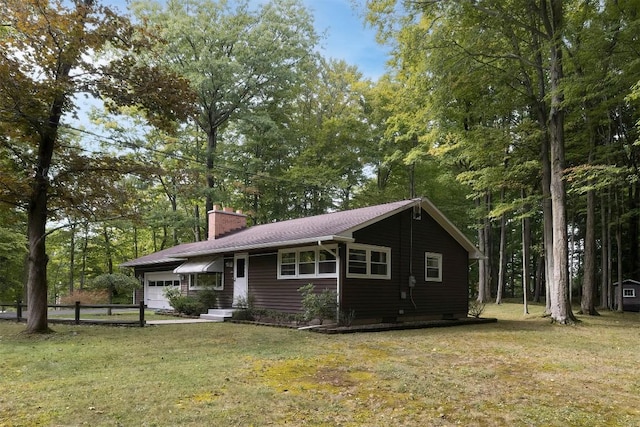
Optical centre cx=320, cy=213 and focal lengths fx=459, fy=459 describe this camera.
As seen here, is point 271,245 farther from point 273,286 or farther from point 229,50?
point 229,50

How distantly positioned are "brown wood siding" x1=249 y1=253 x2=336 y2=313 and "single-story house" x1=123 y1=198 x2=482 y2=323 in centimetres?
3

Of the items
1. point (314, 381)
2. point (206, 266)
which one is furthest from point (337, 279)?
point (314, 381)

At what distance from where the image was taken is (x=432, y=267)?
16812 millimetres

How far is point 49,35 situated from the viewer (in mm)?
10383

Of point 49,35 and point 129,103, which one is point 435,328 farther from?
point 49,35

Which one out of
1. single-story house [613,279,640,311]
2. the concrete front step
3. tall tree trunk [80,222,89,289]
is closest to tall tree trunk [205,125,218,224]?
the concrete front step

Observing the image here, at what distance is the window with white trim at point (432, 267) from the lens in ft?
54.1

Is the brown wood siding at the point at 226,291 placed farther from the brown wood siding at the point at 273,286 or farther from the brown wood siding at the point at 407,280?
the brown wood siding at the point at 407,280

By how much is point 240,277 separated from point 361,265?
17.6ft

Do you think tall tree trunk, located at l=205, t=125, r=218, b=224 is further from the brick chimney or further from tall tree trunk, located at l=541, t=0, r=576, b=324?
tall tree trunk, located at l=541, t=0, r=576, b=324

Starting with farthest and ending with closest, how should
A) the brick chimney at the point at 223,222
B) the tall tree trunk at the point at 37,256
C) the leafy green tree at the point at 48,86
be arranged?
the brick chimney at the point at 223,222, the tall tree trunk at the point at 37,256, the leafy green tree at the point at 48,86

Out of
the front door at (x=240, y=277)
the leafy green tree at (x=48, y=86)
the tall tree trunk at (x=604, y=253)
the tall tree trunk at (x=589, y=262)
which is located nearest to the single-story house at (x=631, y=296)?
the tall tree trunk at (x=604, y=253)

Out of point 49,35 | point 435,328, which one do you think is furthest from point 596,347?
point 49,35

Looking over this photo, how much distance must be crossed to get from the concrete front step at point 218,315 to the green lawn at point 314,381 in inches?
199
